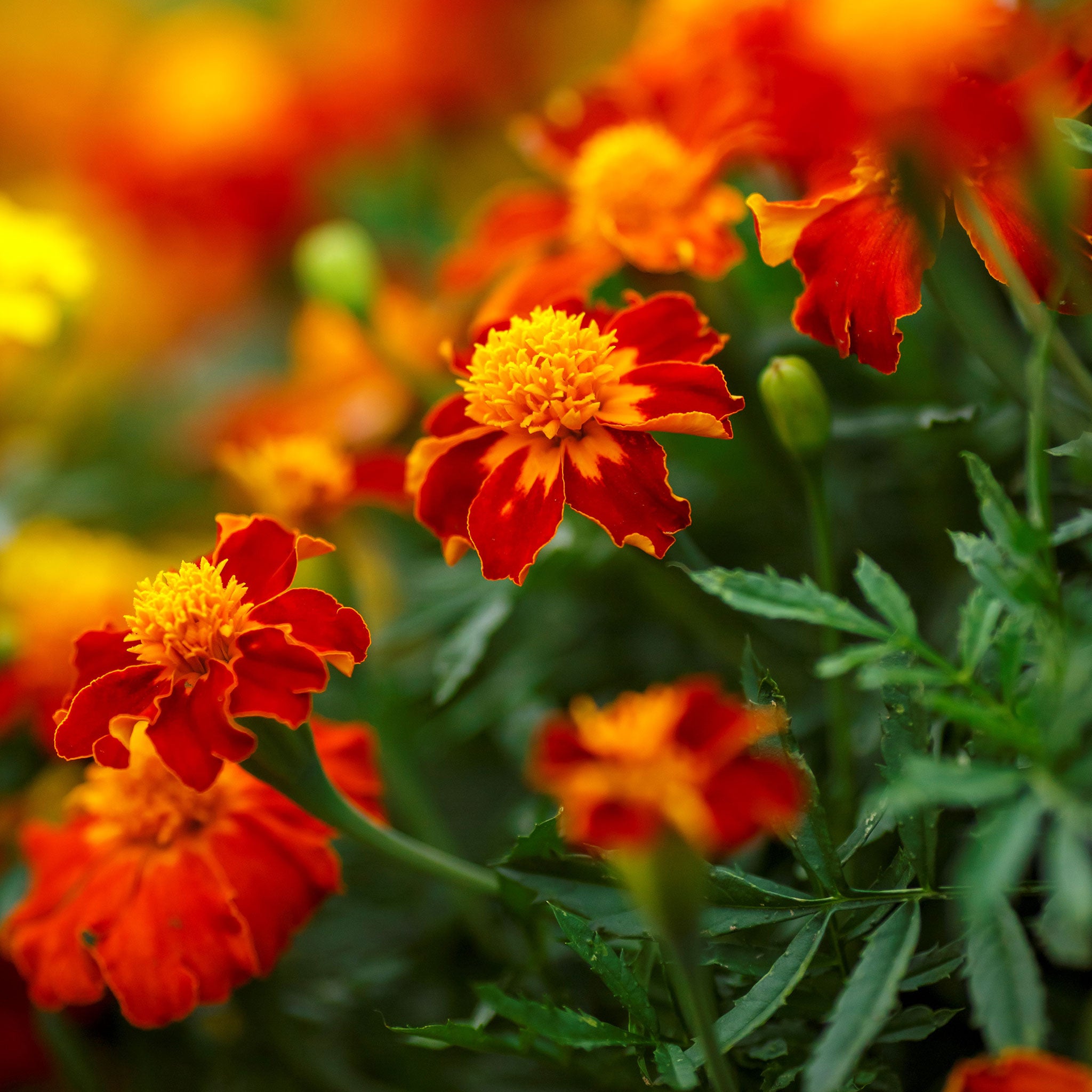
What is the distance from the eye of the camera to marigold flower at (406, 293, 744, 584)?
0.39 meters

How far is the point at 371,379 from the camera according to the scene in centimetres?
78

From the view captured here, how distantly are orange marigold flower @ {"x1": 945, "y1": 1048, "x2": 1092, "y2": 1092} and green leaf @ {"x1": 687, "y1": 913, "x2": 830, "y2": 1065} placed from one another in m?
0.06

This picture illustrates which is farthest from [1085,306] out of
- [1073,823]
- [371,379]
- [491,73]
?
[491,73]

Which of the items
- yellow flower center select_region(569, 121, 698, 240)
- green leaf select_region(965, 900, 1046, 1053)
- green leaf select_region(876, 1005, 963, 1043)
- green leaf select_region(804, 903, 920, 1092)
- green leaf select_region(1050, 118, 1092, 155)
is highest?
green leaf select_region(1050, 118, 1092, 155)

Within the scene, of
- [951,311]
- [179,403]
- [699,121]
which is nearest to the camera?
[951,311]

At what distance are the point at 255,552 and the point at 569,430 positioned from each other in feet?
0.42

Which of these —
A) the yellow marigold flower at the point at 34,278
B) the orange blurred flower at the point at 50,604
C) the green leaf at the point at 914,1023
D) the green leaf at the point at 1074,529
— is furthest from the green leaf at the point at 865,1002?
the yellow marigold flower at the point at 34,278

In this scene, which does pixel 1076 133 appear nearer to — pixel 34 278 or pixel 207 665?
pixel 207 665

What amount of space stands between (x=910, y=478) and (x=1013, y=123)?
0.80ft

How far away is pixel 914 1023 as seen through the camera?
1.16ft

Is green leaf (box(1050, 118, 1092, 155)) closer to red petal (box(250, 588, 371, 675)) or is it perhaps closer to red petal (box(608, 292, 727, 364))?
red petal (box(608, 292, 727, 364))

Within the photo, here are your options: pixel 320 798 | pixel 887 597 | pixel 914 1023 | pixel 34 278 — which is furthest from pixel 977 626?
pixel 34 278

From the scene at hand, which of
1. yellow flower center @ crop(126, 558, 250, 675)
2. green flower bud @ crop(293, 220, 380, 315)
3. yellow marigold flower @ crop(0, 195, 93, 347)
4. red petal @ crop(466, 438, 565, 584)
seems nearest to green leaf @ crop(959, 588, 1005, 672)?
red petal @ crop(466, 438, 565, 584)

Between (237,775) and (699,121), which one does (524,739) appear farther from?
(699,121)
